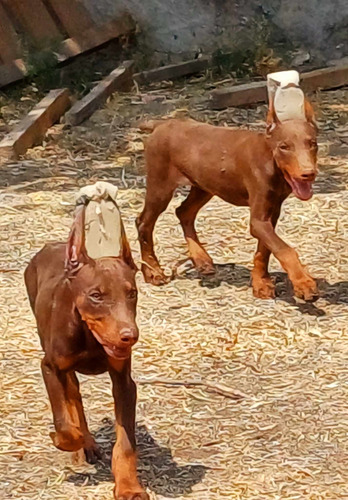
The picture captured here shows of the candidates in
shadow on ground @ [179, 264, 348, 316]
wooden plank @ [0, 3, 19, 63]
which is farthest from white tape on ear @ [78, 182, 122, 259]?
wooden plank @ [0, 3, 19, 63]

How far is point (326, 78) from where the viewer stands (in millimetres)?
9453

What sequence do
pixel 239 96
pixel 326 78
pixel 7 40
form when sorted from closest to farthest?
1. pixel 239 96
2. pixel 326 78
3. pixel 7 40

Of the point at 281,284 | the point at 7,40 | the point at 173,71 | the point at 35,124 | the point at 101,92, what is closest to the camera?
the point at 281,284

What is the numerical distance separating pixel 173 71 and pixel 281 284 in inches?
191

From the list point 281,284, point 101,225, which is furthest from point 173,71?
point 101,225

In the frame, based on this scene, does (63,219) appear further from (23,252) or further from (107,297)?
(107,297)

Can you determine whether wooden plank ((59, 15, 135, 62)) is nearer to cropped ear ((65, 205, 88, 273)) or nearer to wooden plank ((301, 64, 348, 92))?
wooden plank ((301, 64, 348, 92))

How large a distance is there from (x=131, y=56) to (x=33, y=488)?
7.17 m

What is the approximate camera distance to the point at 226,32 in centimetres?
1031

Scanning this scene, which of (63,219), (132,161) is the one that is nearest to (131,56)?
(132,161)

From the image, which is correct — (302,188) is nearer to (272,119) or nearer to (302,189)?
(302,189)

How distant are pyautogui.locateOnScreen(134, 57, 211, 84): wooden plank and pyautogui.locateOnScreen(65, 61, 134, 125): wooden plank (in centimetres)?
13

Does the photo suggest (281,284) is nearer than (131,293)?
No

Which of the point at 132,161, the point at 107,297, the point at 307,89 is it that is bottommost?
the point at 307,89
